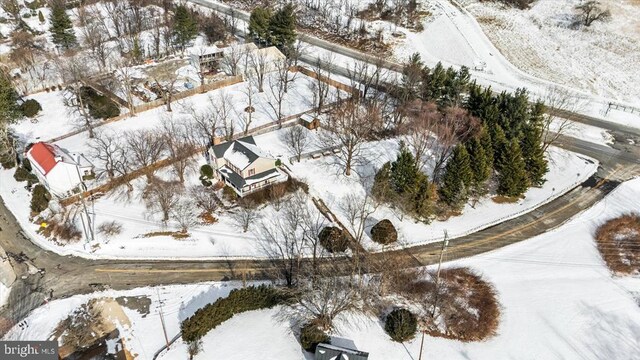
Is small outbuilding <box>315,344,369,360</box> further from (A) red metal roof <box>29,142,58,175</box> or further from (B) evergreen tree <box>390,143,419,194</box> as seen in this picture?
(A) red metal roof <box>29,142,58,175</box>

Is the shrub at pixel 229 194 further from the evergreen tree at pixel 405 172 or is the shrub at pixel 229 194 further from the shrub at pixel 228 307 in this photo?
the evergreen tree at pixel 405 172

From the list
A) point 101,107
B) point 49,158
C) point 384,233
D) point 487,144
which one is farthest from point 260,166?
point 101,107

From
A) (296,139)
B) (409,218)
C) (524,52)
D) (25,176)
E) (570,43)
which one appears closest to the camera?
(409,218)

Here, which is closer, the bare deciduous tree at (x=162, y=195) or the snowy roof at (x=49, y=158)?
the bare deciduous tree at (x=162, y=195)

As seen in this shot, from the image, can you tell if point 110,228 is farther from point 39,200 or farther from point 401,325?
point 401,325

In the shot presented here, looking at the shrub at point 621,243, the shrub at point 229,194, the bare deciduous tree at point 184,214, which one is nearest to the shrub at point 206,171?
the shrub at point 229,194

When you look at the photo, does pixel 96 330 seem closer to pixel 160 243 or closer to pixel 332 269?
pixel 160 243

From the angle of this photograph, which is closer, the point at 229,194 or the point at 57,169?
the point at 57,169
